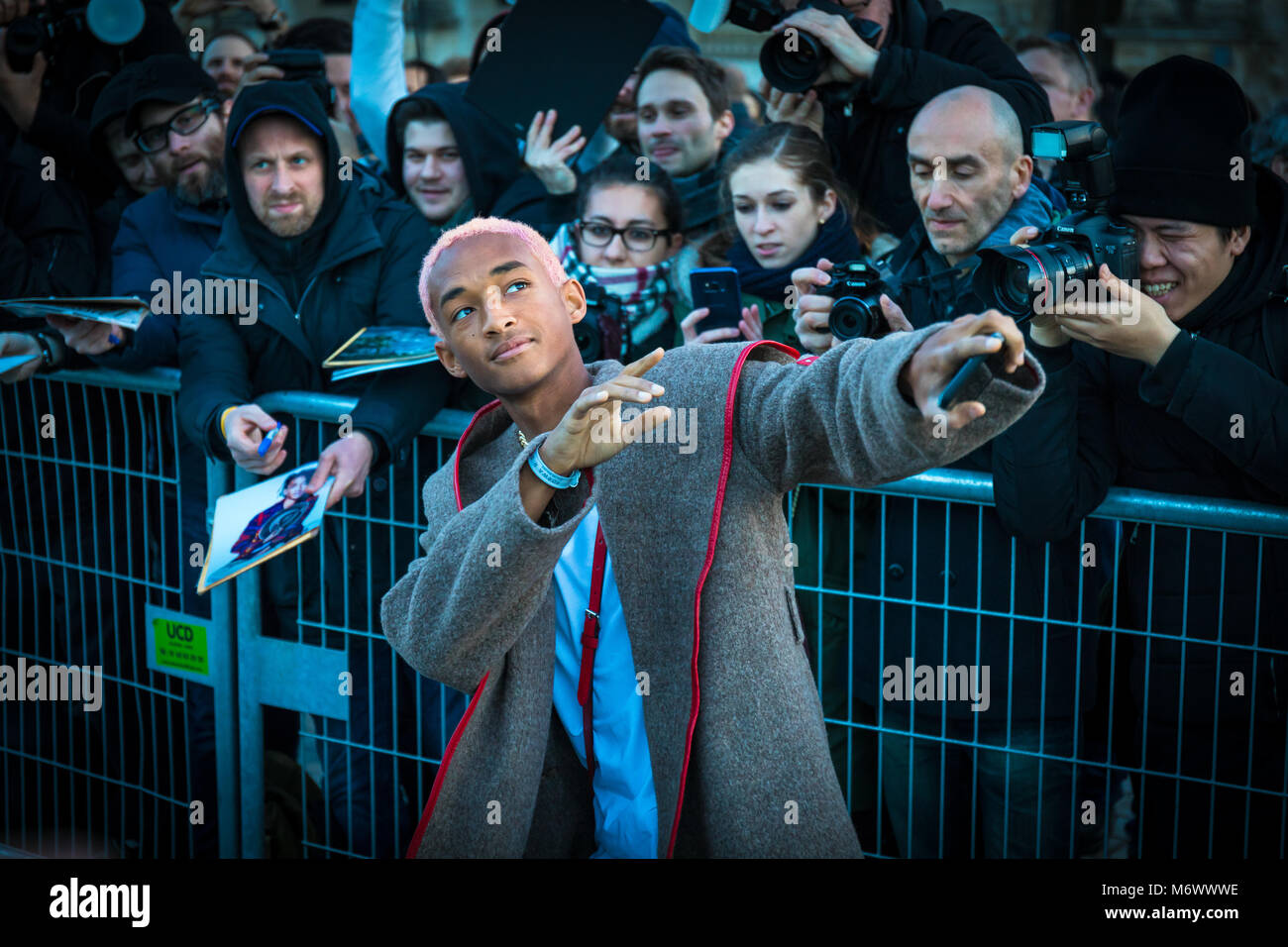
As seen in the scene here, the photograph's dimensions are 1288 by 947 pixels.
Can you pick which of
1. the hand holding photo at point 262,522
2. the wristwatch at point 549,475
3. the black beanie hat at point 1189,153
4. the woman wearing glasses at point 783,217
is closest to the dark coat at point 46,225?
the hand holding photo at point 262,522

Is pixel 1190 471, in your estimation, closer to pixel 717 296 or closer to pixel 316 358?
pixel 717 296

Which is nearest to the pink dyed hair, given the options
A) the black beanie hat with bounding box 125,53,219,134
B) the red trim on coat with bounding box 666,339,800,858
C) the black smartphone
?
the red trim on coat with bounding box 666,339,800,858

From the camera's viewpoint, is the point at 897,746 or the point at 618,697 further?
the point at 897,746

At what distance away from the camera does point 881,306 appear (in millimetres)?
2785

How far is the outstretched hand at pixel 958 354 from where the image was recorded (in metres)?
1.72

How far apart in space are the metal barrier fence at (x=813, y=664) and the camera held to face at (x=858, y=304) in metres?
0.37

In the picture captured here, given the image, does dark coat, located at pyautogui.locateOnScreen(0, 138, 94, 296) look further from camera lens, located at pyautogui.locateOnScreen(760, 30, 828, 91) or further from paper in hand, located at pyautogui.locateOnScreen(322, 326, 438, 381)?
camera lens, located at pyautogui.locateOnScreen(760, 30, 828, 91)

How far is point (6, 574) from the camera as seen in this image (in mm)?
3957

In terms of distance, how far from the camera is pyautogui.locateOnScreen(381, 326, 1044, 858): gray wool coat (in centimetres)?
216

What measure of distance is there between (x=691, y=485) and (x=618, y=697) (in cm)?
42

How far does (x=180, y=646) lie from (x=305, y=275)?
1.07 m

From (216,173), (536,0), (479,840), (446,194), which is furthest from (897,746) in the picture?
(216,173)

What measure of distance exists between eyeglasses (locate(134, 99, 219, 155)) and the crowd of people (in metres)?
0.01
